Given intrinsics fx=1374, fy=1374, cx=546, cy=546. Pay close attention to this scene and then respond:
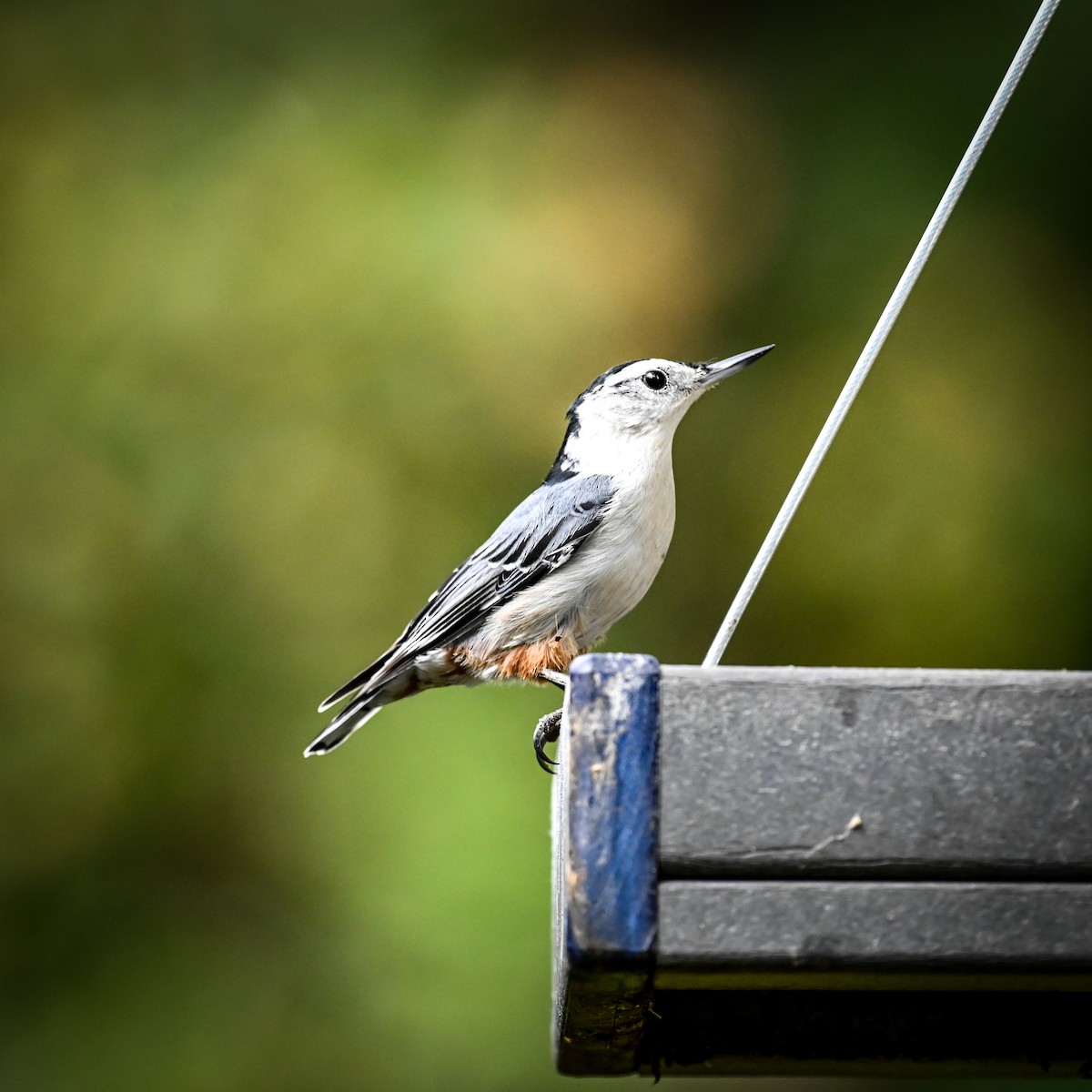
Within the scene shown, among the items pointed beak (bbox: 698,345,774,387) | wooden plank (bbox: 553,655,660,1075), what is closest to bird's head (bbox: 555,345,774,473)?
pointed beak (bbox: 698,345,774,387)

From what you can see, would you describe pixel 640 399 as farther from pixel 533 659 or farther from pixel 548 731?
pixel 548 731

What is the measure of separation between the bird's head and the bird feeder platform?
1330 millimetres

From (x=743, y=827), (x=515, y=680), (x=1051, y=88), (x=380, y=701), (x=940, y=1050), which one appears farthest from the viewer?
(x=1051, y=88)

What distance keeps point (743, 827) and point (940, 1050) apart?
59 cm

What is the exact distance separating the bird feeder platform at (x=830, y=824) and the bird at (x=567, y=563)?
1005 millimetres

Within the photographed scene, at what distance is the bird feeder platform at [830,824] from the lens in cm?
106

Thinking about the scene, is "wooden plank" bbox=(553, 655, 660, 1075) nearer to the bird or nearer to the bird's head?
the bird

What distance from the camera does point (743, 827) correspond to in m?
1.06

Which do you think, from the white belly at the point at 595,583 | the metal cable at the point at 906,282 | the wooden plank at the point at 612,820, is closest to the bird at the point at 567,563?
the white belly at the point at 595,583

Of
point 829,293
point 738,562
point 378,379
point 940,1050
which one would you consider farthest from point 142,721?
point 940,1050

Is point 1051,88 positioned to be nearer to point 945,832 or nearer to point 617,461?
point 617,461

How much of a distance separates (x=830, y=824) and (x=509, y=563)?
1.24m

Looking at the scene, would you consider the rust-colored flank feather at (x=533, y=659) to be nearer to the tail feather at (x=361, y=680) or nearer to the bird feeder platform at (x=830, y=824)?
the tail feather at (x=361, y=680)

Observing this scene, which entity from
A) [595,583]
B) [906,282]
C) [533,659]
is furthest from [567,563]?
[906,282]
